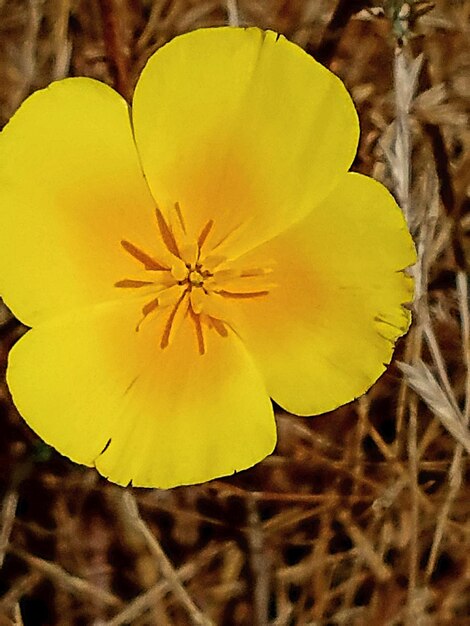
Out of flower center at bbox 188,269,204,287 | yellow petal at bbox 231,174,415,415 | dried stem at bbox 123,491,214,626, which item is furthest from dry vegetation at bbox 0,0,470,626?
flower center at bbox 188,269,204,287

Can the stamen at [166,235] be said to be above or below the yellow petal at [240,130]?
below

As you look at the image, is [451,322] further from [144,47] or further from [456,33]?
[144,47]

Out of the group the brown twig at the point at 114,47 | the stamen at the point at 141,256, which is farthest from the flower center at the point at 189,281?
the brown twig at the point at 114,47

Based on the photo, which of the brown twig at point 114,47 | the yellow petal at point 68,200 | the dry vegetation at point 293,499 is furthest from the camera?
the dry vegetation at point 293,499

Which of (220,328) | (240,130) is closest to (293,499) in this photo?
(220,328)

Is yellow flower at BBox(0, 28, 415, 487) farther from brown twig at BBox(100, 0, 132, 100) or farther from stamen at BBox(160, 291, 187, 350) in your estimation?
brown twig at BBox(100, 0, 132, 100)

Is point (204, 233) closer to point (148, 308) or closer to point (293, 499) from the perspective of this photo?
point (148, 308)

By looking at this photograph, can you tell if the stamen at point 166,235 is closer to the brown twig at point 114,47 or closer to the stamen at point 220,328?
the stamen at point 220,328
